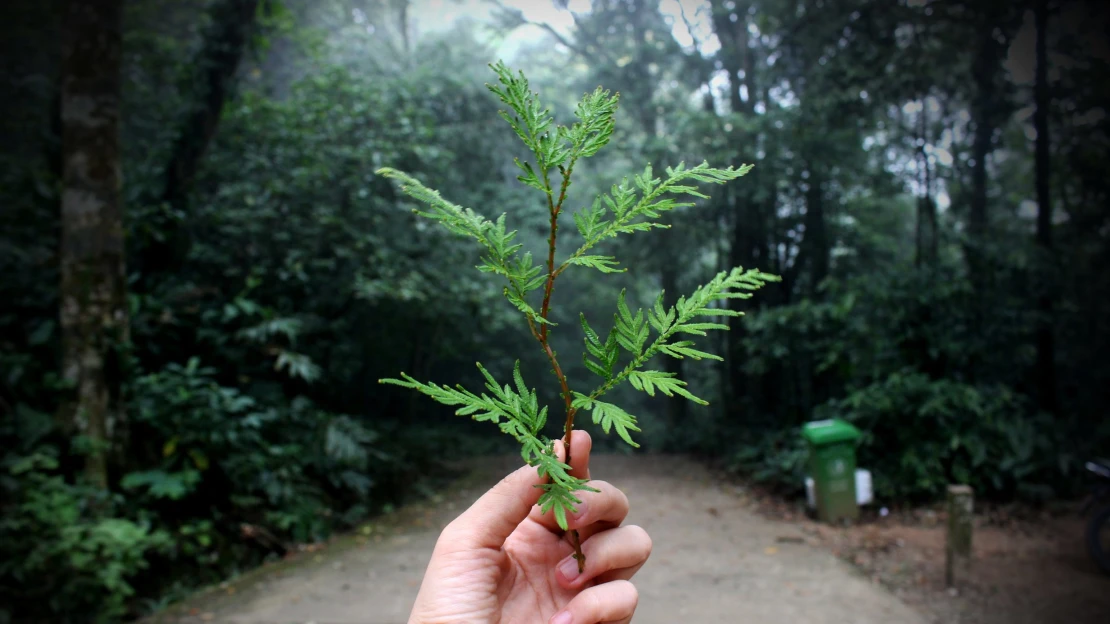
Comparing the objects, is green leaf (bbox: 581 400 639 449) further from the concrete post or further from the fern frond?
the concrete post

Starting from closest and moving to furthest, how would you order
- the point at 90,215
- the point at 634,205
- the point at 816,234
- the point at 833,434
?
the point at 634,205 → the point at 90,215 → the point at 833,434 → the point at 816,234

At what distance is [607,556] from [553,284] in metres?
0.39

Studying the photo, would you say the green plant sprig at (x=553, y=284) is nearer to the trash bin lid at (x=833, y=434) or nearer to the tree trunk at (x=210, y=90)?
the trash bin lid at (x=833, y=434)

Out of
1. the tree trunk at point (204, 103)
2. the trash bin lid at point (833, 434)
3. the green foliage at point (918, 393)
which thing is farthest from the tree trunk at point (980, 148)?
the tree trunk at point (204, 103)

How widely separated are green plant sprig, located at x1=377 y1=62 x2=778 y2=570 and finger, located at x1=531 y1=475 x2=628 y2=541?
16 centimetres

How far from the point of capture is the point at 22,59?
18.2 feet

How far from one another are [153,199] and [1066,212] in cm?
807

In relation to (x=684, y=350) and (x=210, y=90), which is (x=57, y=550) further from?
(x=684, y=350)

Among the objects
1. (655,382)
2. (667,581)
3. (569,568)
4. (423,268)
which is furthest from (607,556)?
(423,268)

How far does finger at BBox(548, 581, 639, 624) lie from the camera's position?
0.77m

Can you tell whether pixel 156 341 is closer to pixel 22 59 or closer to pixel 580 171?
pixel 22 59

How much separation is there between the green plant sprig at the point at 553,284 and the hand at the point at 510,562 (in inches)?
7.3

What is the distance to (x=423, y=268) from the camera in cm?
A: 577

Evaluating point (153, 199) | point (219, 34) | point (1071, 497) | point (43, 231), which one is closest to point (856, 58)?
point (1071, 497)
